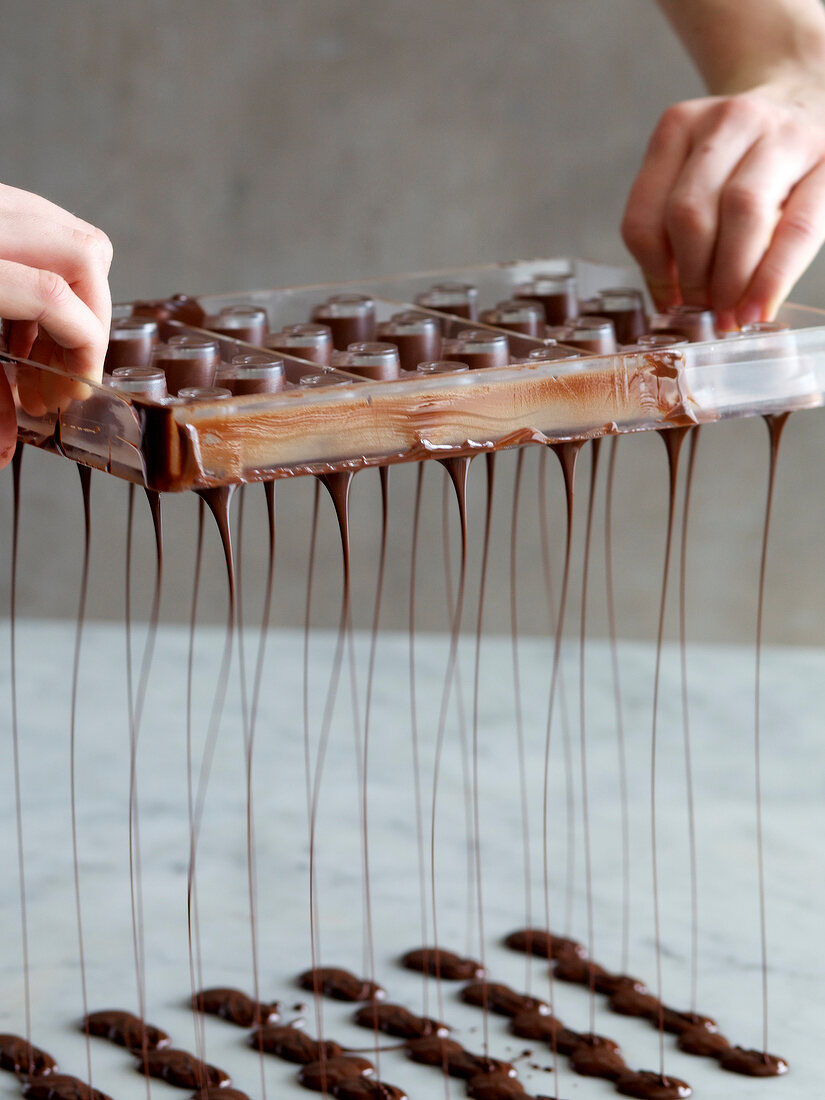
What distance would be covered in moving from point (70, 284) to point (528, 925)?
741mm

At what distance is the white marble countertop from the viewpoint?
1141 millimetres

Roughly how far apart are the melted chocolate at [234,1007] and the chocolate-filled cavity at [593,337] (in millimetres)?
575

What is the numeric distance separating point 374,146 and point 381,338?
3.58 feet

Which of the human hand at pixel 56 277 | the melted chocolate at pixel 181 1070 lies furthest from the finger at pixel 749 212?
the melted chocolate at pixel 181 1070

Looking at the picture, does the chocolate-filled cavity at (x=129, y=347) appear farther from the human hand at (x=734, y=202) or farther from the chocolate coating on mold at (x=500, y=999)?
the chocolate coating on mold at (x=500, y=999)

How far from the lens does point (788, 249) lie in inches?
40.2

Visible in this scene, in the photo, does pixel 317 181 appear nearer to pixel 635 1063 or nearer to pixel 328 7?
pixel 328 7

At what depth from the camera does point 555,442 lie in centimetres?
86

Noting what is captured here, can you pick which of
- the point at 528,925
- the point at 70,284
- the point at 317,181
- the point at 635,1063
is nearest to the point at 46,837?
the point at 528,925

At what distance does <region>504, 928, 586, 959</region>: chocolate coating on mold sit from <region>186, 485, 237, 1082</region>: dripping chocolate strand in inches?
10.8

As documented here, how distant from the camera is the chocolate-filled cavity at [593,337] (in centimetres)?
99

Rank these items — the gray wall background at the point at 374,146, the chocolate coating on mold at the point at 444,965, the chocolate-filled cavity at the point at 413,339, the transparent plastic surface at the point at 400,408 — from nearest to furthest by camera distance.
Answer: the transparent plastic surface at the point at 400,408, the chocolate-filled cavity at the point at 413,339, the chocolate coating on mold at the point at 444,965, the gray wall background at the point at 374,146

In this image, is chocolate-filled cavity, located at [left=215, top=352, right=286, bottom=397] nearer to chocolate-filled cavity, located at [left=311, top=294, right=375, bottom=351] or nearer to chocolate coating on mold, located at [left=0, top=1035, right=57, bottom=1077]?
chocolate-filled cavity, located at [left=311, top=294, right=375, bottom=351]

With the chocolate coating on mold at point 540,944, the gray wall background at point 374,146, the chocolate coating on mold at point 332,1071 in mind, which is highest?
the gray wall background at point 374,146
